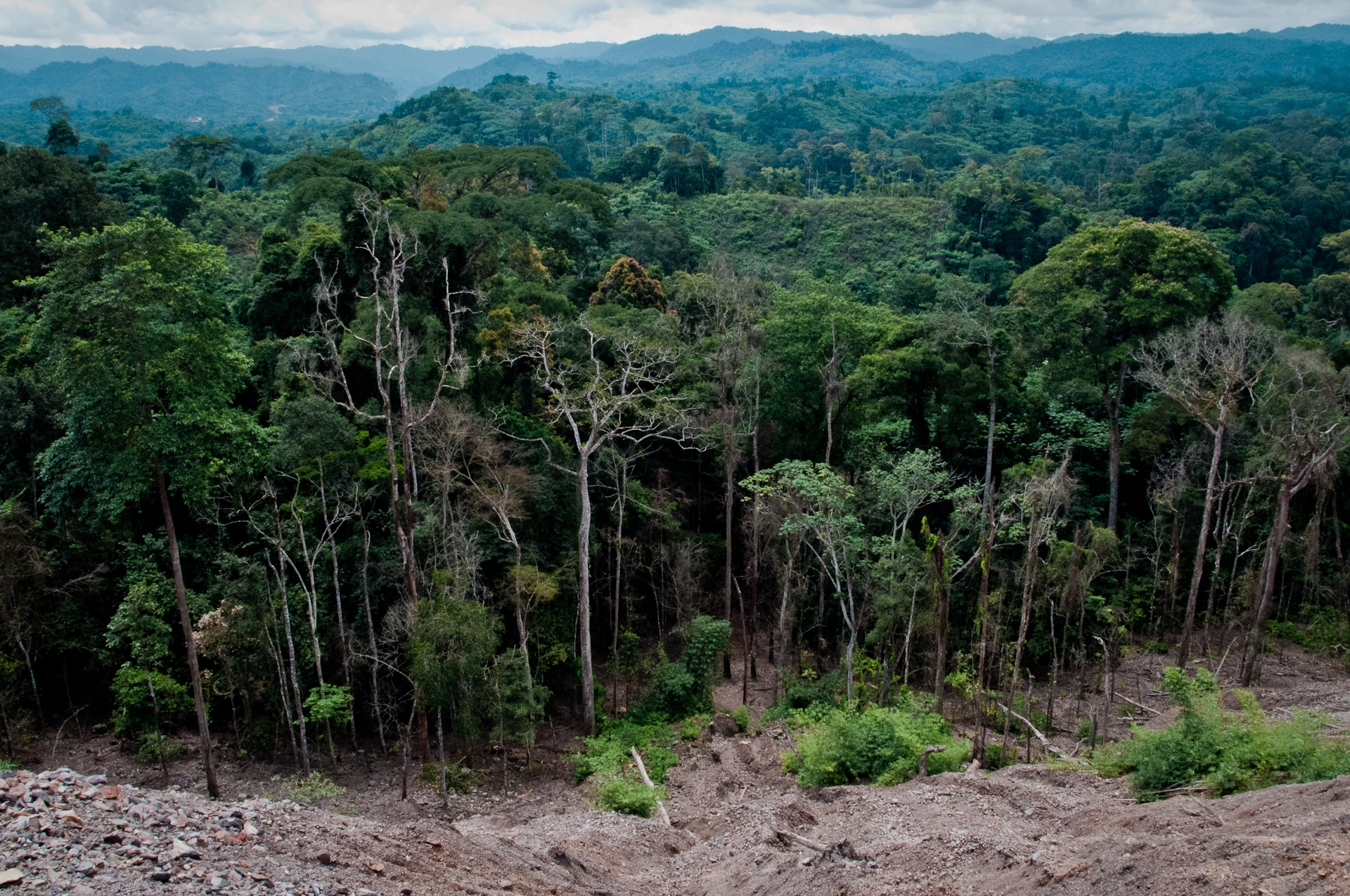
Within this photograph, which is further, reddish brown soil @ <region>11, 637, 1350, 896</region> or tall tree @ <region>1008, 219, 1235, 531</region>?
tall tree @ <region>1008, 219, 1235, 531</region>

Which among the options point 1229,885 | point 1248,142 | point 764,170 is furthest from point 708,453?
point 1248,142

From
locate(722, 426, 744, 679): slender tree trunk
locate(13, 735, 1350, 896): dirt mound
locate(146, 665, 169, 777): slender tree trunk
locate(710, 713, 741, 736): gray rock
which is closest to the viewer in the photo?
locate(13, 735, 1350, 896): dirt mound

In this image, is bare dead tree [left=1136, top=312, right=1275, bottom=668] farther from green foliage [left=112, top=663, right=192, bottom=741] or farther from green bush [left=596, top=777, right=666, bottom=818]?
green foliage [left=112, top=663, right=192, bottom=741]

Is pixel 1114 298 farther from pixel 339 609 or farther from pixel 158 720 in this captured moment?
pixel 158 720

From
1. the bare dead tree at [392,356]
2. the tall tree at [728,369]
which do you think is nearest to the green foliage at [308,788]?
the bare dead tree at [392,356]

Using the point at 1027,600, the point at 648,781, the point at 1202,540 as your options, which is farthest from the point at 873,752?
the point at 1202,540

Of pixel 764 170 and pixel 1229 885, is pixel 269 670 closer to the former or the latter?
pixel 1229 885

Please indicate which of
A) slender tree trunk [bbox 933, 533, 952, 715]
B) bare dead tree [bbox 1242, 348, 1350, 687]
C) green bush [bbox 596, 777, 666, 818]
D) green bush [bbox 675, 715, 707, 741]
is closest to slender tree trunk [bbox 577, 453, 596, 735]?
green bush [bbox 675, 715, 707, 741]

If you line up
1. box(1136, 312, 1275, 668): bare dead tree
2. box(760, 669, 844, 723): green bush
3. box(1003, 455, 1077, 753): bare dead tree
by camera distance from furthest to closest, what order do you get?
box(760, 669, 844, 723): green bush → box(1136, 312, 1275, 668): bare dead tree → box(1003, 455, 1077, 753): bare dead tree
